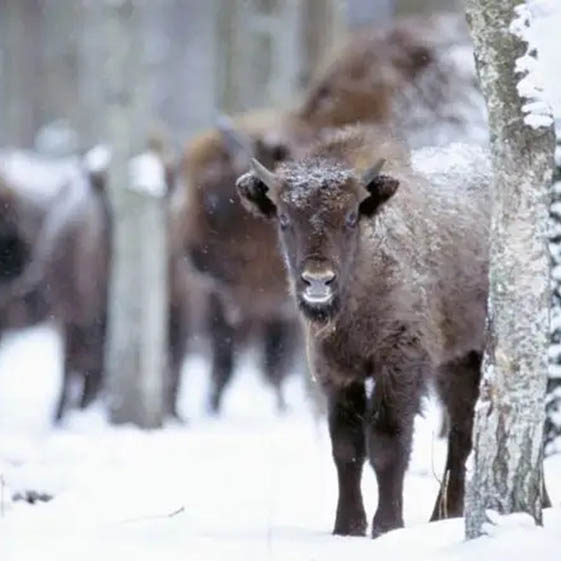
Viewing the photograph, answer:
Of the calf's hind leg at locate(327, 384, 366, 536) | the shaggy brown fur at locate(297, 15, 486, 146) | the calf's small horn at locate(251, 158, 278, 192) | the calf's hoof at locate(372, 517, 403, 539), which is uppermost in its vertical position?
the shaggy brown fur at locate(297, 15, 486, 146)

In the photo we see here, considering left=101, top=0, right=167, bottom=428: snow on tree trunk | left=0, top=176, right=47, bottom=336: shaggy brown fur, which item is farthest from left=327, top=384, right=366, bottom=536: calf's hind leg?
left=0, top=176, right=47, bottom=336: shaggy brown fur

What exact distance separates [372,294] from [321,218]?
498mm

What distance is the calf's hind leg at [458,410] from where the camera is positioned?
319 inches

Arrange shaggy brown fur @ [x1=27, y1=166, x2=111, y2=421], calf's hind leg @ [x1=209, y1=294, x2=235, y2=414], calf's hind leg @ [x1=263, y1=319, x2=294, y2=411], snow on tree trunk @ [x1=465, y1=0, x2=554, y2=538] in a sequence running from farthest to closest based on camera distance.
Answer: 1. calf's hind leg @ [x1=263, y1=319, x2=294, y2=411]
2. calf's hind leg @ [x1=209, y1=294, x2=235, y2=414]
3. shaggy brown fur @ [x1=27, y1=166, x2=111, y2=421]
4. snow on tree trunk @ [x1=465, y1=0, x2=554, y2=538]

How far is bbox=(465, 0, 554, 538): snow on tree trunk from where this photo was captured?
5.79m

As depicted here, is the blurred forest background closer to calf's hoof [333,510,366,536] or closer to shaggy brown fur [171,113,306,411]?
shaggy brown fur [171,113,306,411]

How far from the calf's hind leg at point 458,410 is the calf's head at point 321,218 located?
3.73 feet

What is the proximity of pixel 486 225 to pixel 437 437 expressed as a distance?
2.32 meters

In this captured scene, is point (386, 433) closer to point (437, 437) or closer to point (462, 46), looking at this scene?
point (437, 437)

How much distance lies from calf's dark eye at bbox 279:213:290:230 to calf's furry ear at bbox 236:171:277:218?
244 millimetres

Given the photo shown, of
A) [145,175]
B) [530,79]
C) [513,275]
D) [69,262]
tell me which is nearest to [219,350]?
[69,262]

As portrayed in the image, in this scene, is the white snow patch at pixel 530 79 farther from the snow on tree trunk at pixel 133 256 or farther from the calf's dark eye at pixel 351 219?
the snow on tree trunk at pixel 133 256

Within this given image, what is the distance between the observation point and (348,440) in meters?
7.63

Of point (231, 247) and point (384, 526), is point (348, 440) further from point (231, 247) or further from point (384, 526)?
point (231, 247)
